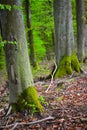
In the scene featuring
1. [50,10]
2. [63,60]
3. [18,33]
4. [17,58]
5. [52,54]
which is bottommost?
[52,54]

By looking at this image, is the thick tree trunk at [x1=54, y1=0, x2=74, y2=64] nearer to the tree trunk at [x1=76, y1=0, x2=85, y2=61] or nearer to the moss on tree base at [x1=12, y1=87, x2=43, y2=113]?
the tree trunk at [x1=76, y1=0, x2=85, y2=61]

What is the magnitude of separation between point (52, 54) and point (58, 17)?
2132 centimetres

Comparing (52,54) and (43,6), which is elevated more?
(43,6)

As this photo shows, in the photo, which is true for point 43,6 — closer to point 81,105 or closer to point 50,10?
point 50,10

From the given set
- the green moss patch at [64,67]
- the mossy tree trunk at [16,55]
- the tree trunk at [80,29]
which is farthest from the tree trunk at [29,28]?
the mossy tree trunk at [16,55]

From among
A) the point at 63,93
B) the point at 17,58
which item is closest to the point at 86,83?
the point at 63,93

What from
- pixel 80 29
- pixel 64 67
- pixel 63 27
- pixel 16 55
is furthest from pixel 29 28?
pixel 16 55

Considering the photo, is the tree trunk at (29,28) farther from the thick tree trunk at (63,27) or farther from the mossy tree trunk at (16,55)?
the mossy tree trunk at (16,55)

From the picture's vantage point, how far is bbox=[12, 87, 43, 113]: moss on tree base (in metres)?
6.30

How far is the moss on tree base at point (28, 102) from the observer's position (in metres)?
6.30

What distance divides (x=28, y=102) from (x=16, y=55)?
3.99 ft

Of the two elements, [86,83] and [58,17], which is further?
[58,17]

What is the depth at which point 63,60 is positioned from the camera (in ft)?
36.3

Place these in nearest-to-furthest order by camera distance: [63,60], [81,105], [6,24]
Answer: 1. [6,24]
2. [81,105]
3. [63,60]
